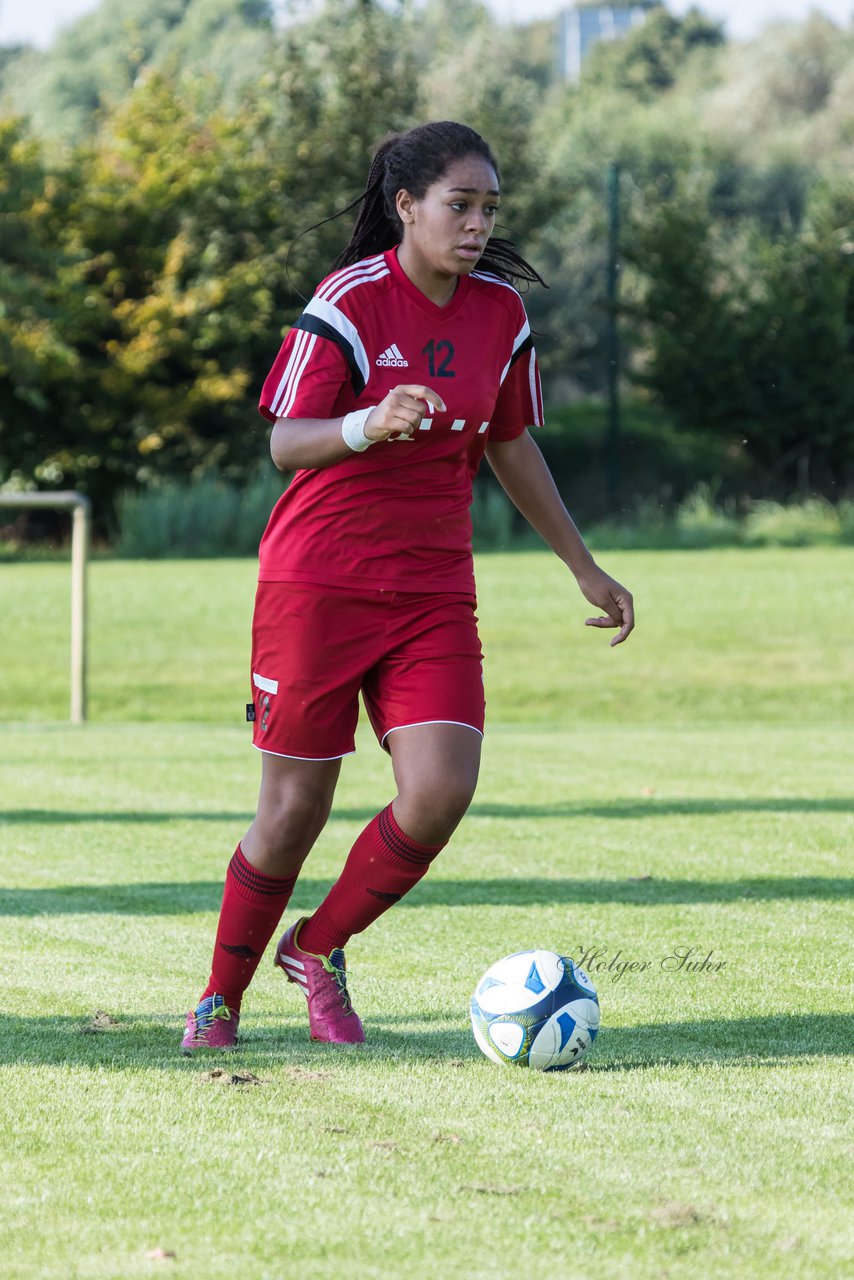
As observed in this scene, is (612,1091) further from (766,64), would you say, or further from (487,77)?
(766,64)

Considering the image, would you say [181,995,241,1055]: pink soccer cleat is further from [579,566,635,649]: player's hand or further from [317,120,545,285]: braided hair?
[317,120,545,285]: braided hair

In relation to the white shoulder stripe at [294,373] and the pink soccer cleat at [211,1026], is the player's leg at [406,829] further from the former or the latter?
the white shoulder stripe at [294,373]

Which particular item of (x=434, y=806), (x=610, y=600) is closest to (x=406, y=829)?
(x=434, y=806)

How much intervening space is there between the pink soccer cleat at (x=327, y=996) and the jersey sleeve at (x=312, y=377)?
4.67 feet

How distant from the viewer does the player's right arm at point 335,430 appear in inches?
155

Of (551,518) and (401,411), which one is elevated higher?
(401,411)

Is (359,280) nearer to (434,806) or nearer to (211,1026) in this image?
(434,806)

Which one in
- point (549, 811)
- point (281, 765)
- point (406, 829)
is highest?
point (281, 765)

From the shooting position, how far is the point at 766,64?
77188 millimetres

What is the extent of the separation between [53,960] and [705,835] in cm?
387

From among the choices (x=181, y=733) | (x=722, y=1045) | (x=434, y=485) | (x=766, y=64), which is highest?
(x=766, y=64)

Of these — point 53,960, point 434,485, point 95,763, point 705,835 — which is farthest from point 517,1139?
point 95,763

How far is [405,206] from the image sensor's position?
4.39 metres

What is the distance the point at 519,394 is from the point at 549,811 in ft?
16.7
